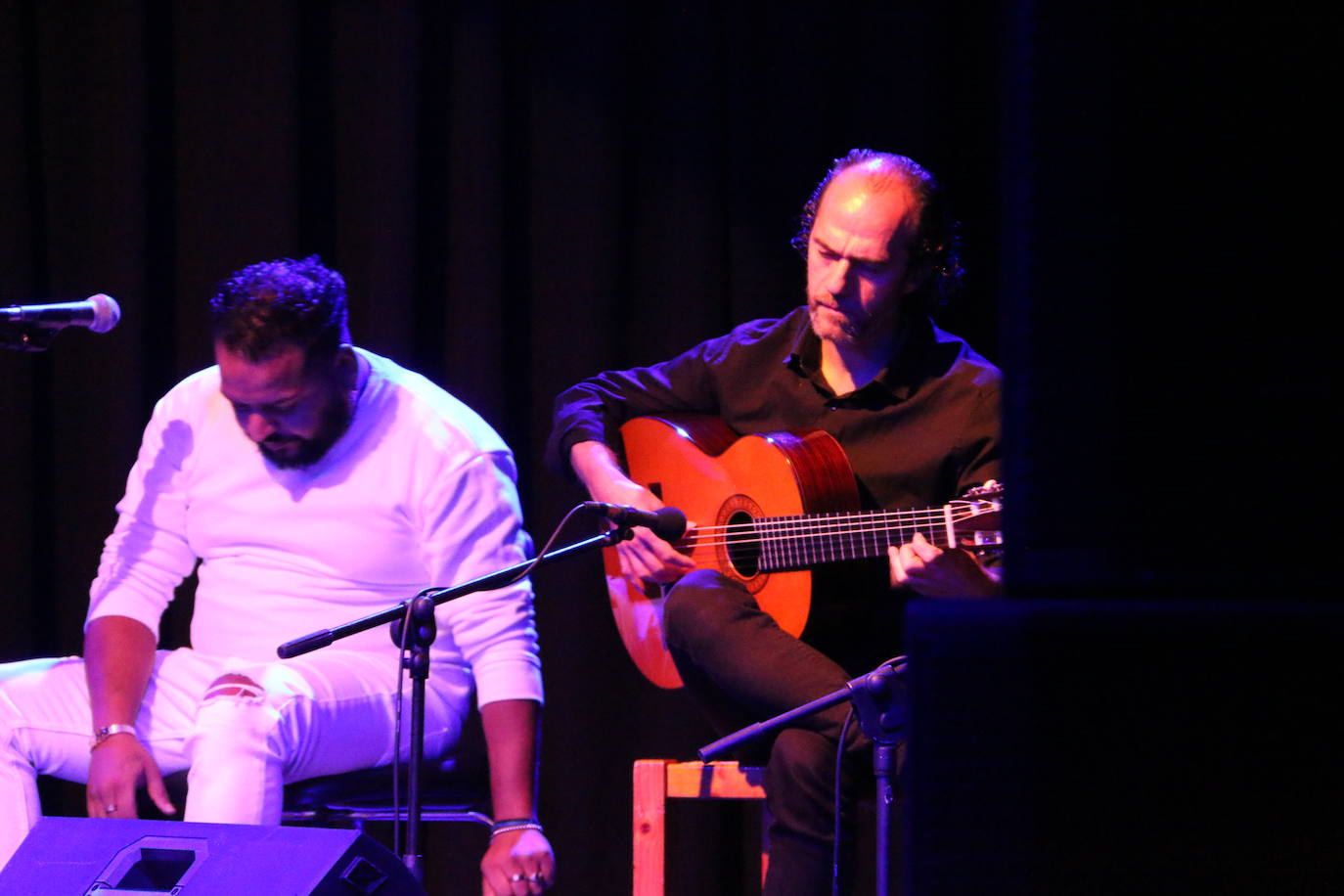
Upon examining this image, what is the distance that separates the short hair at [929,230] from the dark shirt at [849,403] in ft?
0.28

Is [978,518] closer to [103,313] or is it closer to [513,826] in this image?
[513,826]

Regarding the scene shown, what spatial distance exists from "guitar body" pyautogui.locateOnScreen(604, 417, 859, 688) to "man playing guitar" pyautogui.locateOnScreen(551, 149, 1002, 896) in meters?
0.04

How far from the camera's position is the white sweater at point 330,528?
2.69 m

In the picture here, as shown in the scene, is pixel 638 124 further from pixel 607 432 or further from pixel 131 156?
pixel 131 156

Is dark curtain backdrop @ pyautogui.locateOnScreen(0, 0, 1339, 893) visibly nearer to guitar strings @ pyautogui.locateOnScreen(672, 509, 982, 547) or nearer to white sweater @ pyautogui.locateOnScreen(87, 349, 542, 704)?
white sweater @ pyautogui.locateOnScreen(87, 349, 542, 704)

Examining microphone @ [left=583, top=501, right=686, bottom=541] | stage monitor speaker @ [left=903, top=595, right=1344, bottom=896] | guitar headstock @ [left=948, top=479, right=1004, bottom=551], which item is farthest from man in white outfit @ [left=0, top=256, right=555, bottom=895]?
stage monitor speaker @ [left=903, top=595, right=1344, bottom=896]

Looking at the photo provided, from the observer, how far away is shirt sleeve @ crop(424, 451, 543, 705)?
257 centimetres

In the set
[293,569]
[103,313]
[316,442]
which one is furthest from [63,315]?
[293,569]

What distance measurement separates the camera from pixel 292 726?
2.37m

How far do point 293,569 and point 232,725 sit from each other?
0.52m

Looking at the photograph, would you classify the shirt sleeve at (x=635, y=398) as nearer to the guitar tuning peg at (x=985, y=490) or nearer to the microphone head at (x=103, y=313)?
the guitar tuning peg at (x=985, y=490)

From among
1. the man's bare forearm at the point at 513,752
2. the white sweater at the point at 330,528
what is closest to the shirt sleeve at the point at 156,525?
the white sweater at the point at 330,528

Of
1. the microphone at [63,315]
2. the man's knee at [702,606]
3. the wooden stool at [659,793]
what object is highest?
the microphone at [63,315]

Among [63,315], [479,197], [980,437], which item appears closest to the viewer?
[63,315]
